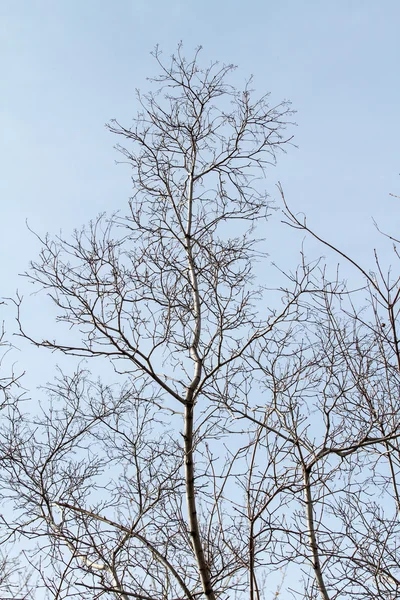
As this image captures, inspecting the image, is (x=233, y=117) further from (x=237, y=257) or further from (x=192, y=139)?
(x=237, y=257)

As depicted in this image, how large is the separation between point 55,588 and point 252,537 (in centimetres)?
186

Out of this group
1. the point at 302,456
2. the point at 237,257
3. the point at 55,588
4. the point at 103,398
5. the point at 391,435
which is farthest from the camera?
the point at 103,398

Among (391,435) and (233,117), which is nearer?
(391,435)

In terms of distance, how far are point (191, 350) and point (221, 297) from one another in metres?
Answer: 0.47

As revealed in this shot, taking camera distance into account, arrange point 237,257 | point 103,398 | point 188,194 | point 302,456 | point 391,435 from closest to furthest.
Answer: point 391,435
point 302,456
point 237,257
point 188,194
point 103,398

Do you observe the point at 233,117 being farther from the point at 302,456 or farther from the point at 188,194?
the point at 302,456

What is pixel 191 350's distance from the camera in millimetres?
4633

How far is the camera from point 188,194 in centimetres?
573

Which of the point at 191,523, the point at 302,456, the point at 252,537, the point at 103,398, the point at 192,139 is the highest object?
the point at 192,139

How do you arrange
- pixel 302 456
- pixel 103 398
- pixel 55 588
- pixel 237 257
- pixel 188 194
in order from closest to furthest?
pixel 302 456, pixel 55 588, pixel 237 257, pixel 188 194, pixel 103 398

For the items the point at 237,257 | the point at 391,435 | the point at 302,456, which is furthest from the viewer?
the point at 237,257

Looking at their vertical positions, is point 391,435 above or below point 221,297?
below

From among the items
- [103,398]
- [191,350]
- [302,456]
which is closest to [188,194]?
[191,350]

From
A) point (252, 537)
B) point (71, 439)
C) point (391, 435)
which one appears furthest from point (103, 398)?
point (391, 435)
